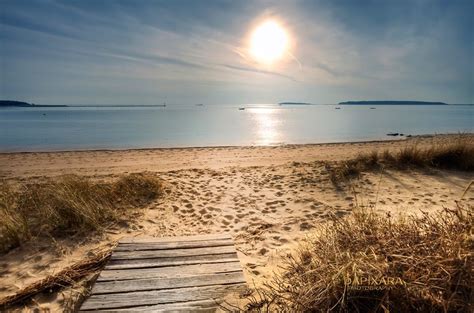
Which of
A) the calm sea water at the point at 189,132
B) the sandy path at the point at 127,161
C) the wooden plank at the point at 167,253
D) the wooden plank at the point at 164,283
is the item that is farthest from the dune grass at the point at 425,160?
the calm sea water at the point at 189,132

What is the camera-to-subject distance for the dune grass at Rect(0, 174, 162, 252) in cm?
432

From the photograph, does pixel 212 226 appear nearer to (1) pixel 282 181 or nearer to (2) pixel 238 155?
(1) pixel 282 181

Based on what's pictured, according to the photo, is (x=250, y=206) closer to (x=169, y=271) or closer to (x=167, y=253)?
(x=167, y=253)

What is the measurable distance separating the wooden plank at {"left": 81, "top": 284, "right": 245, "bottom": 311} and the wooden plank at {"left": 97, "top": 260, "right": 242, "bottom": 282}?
253 mm

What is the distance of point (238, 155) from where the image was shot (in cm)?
1478

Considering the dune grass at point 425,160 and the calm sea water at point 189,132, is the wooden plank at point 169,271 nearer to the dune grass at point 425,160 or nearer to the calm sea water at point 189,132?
the dune grass at point 425,160

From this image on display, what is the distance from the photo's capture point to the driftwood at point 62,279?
2928mm

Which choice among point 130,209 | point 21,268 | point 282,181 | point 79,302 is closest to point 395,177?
point 282,181

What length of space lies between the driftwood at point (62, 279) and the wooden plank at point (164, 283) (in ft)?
2.56

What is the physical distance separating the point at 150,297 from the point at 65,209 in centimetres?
325

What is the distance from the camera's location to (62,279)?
313 centimetres

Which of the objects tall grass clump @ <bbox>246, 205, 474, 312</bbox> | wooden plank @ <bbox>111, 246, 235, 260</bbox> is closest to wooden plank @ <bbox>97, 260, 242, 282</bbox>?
wooden plank @ <bbox>111, 246, 235, 260</bbox>

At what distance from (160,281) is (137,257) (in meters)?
0.62

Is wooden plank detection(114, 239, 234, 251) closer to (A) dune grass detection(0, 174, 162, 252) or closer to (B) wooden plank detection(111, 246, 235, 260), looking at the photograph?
(B) wooden plank detection(111, 246, 235, 260)
